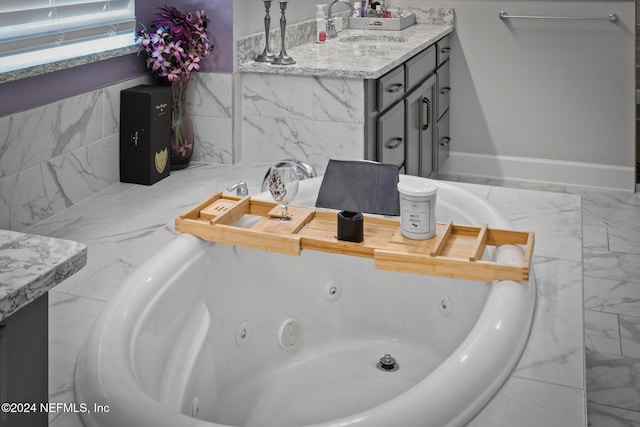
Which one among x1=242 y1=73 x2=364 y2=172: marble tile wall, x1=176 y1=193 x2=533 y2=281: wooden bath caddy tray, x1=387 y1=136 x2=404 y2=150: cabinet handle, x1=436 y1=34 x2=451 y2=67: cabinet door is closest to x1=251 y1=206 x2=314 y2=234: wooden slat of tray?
x1=176 y1=193 x2=533 y2=281: wooden bath caddy tray

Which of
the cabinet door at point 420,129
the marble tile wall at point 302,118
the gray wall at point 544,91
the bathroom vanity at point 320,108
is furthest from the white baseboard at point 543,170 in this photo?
the marble tile wall at point 302,118

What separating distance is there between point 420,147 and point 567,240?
5.76 ft

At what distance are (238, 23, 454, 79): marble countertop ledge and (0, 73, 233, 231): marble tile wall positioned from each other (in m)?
0.28

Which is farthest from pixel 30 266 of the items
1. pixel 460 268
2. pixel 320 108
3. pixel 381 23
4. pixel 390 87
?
pixel 381 23

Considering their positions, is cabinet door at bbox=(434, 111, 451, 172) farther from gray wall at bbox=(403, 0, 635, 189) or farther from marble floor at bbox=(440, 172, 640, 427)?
marble floor at bbox=(440, 172, 640, 427)

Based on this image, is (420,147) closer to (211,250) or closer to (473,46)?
(473,46)

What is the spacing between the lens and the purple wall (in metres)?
2.19

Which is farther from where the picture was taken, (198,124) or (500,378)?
(198,124)

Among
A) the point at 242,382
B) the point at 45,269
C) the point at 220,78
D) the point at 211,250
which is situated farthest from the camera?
the point at 220,78

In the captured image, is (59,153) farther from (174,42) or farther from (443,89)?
(443,89)

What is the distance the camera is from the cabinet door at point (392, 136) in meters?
3.12

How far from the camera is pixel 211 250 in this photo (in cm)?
196

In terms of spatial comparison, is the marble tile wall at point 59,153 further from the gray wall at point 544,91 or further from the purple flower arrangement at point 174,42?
the gray wall at point 544,91

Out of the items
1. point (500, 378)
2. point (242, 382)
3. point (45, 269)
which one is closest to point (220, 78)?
point (242, 382)
